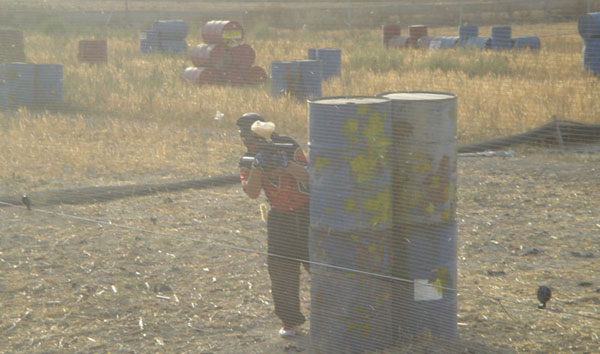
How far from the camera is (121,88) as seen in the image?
43.5ft

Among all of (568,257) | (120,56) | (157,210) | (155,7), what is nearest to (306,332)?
Answer: (568,257)

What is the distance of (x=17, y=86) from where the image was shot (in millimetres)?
12445

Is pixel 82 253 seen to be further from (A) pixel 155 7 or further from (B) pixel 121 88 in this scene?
(A) pixel 155 7

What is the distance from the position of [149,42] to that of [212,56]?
303 inches

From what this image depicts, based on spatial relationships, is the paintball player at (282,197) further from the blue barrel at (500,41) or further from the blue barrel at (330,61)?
the blue barrel at (500,41)

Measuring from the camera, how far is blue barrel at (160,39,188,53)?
2183cm

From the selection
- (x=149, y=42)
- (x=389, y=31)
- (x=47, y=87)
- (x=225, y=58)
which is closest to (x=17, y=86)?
(x=47, y=87)

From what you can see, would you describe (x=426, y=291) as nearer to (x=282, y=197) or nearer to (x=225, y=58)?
(x=282, y=197)

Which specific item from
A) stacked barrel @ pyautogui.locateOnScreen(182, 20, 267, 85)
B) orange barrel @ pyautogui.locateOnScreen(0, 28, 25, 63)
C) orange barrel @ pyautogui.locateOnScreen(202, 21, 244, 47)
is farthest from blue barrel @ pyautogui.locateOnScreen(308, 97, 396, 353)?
orange barrel @ pyautogui.locateOnScreen(0, 28, 25, 63)

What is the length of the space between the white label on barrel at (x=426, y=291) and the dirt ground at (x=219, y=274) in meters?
0.20

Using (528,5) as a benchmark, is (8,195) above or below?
below

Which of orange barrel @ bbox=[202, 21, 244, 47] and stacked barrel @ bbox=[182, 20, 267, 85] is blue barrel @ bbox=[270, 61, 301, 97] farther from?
orange barrel @ bbox=[202, 21, 244, 47]

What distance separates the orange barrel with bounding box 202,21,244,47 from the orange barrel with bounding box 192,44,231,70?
119 millimetres

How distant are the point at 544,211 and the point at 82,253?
3378 mm
